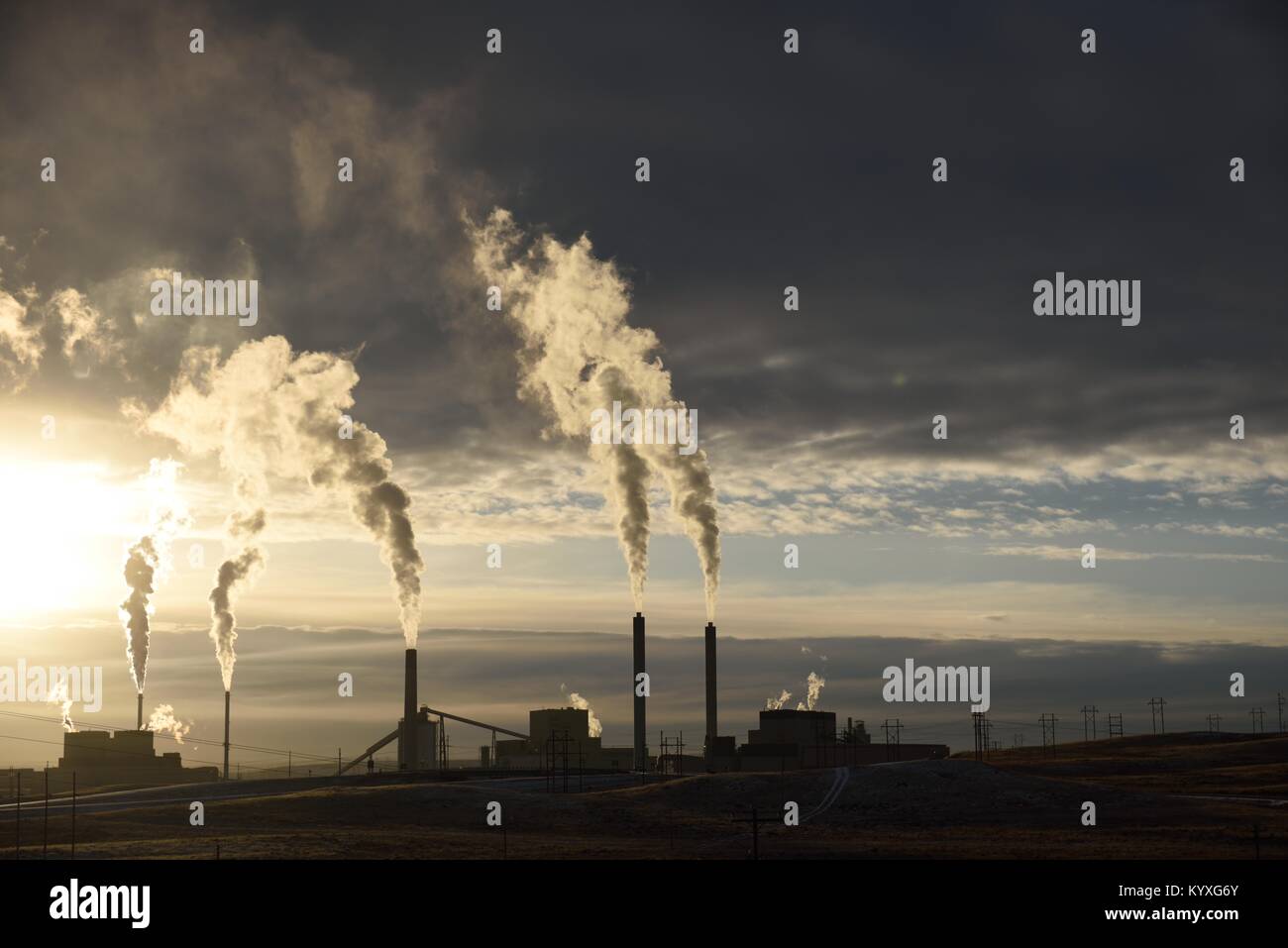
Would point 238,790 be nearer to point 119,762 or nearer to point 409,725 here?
point 409,725

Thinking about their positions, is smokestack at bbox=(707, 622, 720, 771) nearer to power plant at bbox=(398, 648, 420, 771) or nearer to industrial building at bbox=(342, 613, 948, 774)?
industrial building at bbox=(342, 613, 948, 774)

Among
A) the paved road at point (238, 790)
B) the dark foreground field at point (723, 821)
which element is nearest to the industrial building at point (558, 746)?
the paved road at point (238, 790)

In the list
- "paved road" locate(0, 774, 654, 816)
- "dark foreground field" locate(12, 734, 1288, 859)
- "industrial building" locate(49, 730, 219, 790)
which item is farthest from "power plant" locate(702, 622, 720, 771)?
"industrial building" locate(49, 730, 219, 790)

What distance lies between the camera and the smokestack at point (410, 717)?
395 ft

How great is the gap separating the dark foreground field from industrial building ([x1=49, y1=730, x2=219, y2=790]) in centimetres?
4376

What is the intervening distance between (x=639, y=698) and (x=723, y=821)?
152 ft

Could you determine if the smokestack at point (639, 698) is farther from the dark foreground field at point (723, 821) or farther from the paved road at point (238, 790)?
the dark foreground field at point (723, 821)

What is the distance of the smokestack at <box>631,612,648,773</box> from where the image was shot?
386 feet

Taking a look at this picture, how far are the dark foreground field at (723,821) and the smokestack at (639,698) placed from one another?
23225 mm

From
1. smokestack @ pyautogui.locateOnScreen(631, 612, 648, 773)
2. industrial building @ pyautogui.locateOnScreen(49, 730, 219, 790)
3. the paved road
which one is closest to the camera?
the paved road
